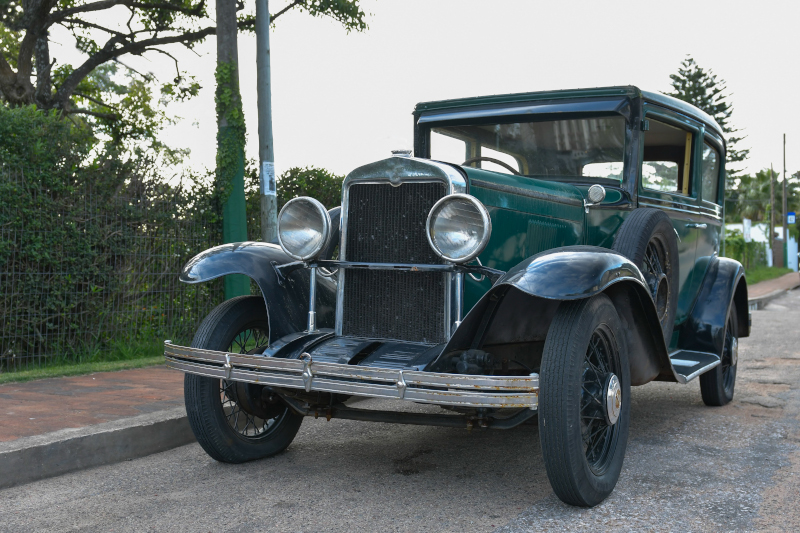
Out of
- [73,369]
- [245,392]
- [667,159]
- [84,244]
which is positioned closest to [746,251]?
[667,159]

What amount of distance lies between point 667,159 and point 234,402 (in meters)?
3.36

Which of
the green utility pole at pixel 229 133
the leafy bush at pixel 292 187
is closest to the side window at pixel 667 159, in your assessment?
the leafy bush at pixel 292 187

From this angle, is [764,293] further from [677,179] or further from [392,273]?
[392,273]

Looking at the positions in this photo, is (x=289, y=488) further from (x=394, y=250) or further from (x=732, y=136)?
(x=732, y=136)

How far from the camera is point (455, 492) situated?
3.57 metres

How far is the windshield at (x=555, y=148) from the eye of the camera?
476cm

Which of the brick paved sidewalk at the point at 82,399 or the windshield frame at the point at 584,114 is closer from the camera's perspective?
the brick paved sidewalk at the point at 82,399

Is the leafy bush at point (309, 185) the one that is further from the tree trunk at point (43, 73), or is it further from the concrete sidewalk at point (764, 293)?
the concrete sidewalk at point (764, 293)

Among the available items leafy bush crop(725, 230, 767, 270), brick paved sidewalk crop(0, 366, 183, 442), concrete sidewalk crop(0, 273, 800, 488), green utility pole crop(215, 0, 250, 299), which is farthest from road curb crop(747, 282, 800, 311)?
concrete sidewalk crop(0, 273, 800, 488)

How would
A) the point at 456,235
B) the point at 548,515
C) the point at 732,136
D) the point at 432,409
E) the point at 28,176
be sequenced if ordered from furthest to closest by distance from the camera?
the point at 732,136 → the point at 28,176 → the point at 432,409 → the point at 456,235 → the point at 548,515

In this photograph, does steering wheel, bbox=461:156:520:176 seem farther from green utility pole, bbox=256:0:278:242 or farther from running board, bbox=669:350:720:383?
green utility pole, bbox=256:0:278:242

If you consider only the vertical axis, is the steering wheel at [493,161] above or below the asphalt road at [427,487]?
above

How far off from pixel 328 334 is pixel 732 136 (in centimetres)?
5207

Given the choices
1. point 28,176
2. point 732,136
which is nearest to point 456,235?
point 28,176
